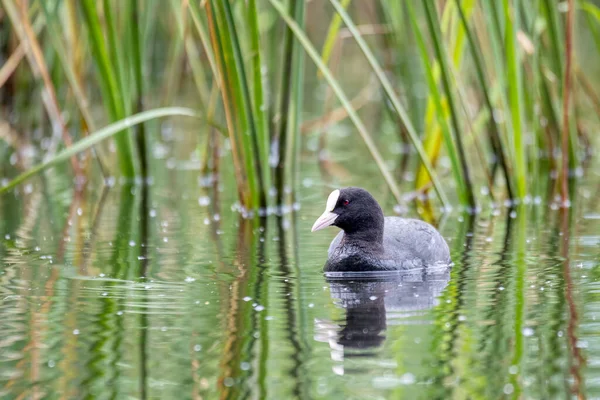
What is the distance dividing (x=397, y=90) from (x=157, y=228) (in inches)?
276

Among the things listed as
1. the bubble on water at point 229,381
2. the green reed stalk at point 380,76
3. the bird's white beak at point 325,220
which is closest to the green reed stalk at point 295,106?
the green reed stalk at point 380,76

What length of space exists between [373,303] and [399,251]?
1194 millimetres

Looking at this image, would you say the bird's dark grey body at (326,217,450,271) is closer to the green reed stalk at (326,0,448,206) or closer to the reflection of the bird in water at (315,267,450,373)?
the reflection of the bird in water at (315,267,450,373)

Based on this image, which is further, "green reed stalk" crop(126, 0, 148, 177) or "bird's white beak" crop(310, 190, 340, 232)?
"green reed stalk" crop(126, 0, 148, 177)

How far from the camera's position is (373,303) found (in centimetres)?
576

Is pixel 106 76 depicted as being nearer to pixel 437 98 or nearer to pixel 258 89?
pixel 258 89

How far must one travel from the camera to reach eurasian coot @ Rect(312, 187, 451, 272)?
22.2 feet

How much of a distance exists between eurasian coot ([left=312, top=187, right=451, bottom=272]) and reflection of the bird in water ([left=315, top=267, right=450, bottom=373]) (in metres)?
0.08

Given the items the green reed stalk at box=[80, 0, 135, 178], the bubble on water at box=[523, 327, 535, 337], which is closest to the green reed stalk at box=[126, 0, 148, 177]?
the green reed stalk at box=[80, 0, 135, 178]

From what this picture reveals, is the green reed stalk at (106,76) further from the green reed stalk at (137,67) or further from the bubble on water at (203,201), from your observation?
the bubble on water at (203,201)

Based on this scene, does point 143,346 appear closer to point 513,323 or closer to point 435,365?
point 435,365

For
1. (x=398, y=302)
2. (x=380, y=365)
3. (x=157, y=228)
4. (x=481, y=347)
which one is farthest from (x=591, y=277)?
(x=157, y=228)

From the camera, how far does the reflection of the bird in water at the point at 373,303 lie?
4910mm

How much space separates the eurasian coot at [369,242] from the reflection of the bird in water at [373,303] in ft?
0.26
